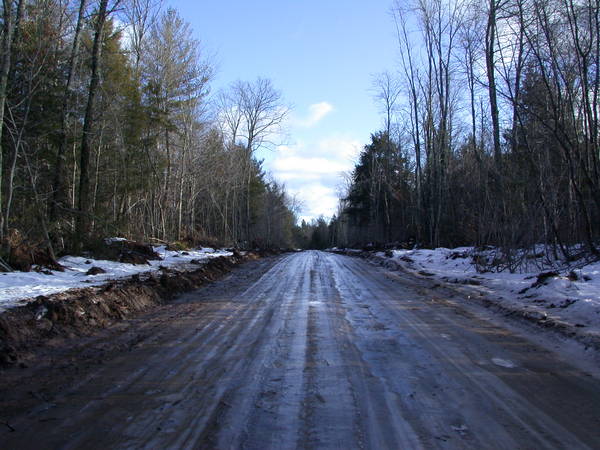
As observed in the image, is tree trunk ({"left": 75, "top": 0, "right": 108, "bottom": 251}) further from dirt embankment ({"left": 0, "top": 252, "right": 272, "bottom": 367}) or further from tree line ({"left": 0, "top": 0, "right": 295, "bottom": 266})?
dirt embankment ({"left": 0, "top": 252, "right": 272, "bottom": 367})

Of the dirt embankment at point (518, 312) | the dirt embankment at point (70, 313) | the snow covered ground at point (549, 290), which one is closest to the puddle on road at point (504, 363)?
the dirt embankment at point (518, 312)

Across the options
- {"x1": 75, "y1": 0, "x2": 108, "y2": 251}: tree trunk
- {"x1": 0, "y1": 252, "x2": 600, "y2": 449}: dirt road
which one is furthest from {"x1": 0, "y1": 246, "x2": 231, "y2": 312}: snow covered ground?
{"x1": 75, "y1": 0, "x2": 108, "y2": 251}: tree trunk

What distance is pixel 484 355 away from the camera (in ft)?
15.5

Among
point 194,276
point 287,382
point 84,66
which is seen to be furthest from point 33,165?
point 287,382

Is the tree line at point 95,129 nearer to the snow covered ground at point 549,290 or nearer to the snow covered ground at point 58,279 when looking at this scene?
the snow covered ground at point 58,279

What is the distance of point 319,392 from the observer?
3.59 metres

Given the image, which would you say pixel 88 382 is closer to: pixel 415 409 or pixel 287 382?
pixel 287 382

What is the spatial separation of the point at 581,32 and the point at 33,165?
17073mm

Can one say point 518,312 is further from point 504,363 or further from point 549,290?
point 504,363

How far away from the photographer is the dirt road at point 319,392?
2838mm

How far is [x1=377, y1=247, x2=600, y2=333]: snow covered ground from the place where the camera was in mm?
6293

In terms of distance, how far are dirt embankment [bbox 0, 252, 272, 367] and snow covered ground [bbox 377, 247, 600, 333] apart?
6620 mm

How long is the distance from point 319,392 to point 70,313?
14.0 ft

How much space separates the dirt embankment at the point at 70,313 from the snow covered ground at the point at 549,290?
6.62 m
